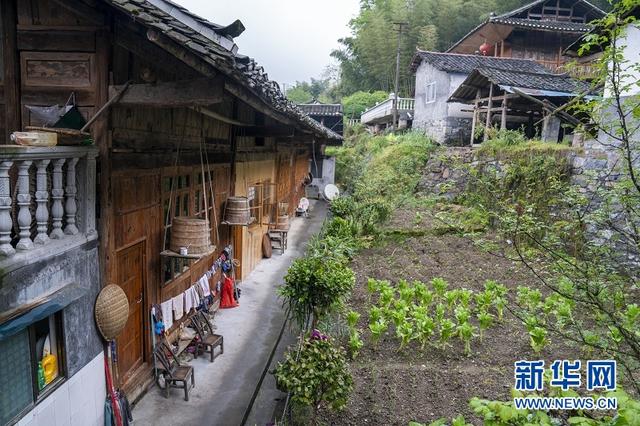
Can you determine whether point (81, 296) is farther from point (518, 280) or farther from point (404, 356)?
point (518, 280)

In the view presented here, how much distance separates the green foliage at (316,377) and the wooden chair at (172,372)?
5.34ft

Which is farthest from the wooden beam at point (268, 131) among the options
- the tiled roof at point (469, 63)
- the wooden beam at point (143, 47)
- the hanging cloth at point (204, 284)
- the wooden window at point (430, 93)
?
the wooden window at point (430, 93)

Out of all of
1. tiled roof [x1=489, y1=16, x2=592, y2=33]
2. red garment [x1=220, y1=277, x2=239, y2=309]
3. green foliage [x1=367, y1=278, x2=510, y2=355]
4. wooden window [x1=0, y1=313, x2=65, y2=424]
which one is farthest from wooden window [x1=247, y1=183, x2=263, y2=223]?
tiled roof [x1=489, y1=16, x2=592, y2=33]

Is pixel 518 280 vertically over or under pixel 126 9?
under

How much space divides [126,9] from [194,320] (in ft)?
17.2

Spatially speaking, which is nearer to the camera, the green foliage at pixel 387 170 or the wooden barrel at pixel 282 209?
the wooden barrel at pixel 282 209

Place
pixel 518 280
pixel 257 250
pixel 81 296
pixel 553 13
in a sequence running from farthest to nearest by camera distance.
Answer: pixel 553 13 < pixel 257 250 < pixel 518 280 < pixel 81 296

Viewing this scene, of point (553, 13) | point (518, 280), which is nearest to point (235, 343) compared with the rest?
point (518, 280)

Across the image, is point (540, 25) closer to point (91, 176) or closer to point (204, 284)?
point (204, 284)

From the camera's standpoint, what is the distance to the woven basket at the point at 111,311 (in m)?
4.74

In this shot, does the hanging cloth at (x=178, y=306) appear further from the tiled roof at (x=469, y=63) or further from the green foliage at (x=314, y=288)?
the tiled roof at (x=469, y=63)

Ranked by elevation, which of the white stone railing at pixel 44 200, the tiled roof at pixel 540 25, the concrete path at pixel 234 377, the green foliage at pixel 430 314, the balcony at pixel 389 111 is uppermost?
the tiled roof at pixel 540 25

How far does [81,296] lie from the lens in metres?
4.28

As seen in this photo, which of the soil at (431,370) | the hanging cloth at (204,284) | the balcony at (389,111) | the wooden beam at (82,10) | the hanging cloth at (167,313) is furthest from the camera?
the balcony at (389,111)
